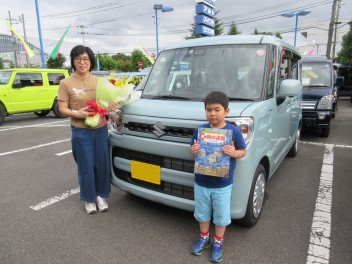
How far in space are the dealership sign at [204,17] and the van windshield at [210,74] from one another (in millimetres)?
11725

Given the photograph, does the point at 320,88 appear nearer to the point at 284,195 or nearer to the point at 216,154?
the point at 284,195

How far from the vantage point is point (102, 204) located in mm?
3275

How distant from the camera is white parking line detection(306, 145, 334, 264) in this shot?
2.40 m

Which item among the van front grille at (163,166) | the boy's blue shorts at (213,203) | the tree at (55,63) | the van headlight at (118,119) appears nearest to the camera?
the boy's blue shorts at (213,203)

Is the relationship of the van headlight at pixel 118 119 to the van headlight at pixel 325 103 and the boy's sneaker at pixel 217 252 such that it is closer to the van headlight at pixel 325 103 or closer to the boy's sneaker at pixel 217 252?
the boy's sneaker at pixel 217 252

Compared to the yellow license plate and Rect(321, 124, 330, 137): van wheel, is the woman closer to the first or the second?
the yellow license plate

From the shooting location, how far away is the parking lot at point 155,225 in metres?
2.45

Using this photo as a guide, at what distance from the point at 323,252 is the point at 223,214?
95cm

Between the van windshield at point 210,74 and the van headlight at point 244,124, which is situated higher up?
the van windshield at point 210,74

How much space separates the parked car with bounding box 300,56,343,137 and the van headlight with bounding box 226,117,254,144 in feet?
15.1

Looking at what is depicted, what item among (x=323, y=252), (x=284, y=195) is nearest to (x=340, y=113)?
(x=284, y=195)

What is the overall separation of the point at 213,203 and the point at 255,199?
0.66 meters

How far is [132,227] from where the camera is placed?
2.90 metres

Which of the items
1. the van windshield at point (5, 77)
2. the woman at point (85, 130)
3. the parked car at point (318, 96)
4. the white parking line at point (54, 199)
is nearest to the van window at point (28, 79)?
the van windshield at point (5, 77)
